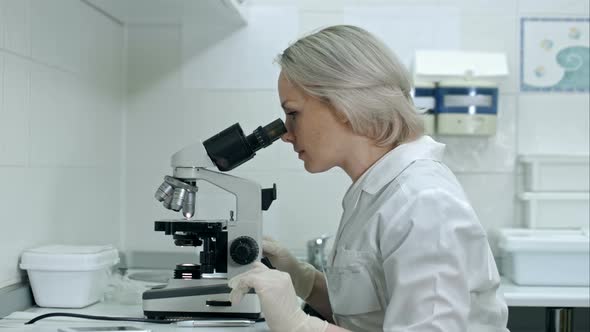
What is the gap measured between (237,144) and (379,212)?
376mm

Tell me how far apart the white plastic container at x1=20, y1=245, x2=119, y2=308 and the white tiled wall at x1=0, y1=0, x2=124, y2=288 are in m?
0.05

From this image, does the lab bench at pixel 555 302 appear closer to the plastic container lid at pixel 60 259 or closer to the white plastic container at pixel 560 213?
the white plastic container at pixel 560 213

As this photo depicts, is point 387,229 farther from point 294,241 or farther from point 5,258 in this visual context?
point 294,241

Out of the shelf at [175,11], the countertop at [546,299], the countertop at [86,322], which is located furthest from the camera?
the shelf at [175,11]

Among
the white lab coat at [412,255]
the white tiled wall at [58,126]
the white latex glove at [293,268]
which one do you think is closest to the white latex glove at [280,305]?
the white lab coat at [412,255]

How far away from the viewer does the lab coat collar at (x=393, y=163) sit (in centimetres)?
148

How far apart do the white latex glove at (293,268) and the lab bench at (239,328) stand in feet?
0.94

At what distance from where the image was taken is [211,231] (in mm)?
1613

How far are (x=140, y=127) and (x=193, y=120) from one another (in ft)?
0.67

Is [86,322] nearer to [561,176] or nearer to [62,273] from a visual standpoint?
[62,273]

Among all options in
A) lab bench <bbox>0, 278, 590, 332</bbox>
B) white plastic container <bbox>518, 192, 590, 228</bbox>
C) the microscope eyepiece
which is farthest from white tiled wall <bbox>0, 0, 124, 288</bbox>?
white plastic container <bbox>518, 192, 590, 228</bbox>

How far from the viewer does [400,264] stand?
131 centimetres

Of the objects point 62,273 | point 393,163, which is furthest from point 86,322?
point 393,163

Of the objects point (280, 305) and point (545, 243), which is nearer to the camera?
point (280, 305)
